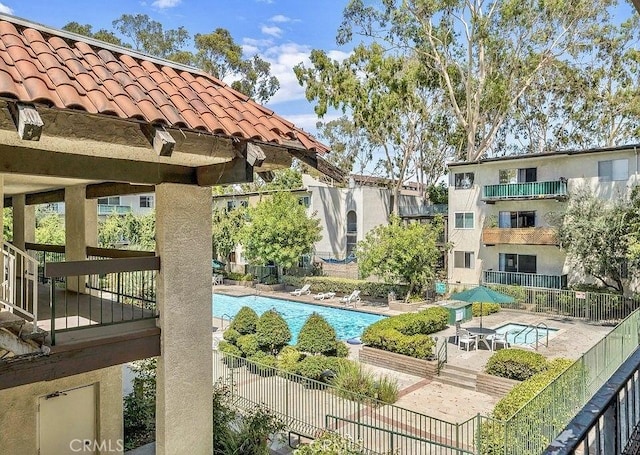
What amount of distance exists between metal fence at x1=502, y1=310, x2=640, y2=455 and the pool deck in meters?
3.29

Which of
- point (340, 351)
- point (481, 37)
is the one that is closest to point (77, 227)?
point (340, 351)

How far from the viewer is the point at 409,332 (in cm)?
1805

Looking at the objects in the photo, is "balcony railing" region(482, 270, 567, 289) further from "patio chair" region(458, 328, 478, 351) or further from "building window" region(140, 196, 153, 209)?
"building window" region(140, 196, 153, 209)

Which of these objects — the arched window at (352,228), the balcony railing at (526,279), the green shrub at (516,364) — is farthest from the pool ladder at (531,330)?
the arched window at (352,228)

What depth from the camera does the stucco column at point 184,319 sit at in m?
5.51

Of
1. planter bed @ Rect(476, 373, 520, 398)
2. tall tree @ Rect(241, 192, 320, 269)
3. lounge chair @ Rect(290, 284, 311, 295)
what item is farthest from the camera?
tall tree @ Rect(241, 192, 320, 269)

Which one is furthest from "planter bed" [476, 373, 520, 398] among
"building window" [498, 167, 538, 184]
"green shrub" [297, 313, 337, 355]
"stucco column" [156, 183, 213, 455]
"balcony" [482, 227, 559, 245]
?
"building window" [498, 167, 538, 184]

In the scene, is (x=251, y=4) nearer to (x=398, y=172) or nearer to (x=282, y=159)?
(x=398, y=172)

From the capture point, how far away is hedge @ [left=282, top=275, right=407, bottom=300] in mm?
28531

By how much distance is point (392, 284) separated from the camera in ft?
92.5

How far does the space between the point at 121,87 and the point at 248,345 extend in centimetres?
1348

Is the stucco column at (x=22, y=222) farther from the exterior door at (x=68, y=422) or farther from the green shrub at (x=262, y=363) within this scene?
the green shrub at (x=262, y=363)

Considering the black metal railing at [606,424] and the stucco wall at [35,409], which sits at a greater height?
the black metal railing at [606,424]

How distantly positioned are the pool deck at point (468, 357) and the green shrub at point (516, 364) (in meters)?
0.83
